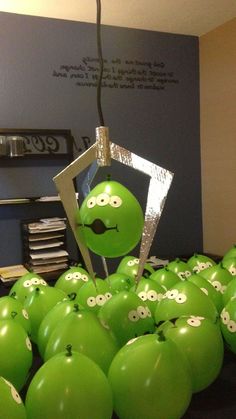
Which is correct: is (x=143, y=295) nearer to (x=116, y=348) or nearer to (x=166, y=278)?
(x=166, y=278)

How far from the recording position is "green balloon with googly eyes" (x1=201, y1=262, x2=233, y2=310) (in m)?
1.11

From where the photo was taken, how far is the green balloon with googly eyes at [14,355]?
29.5 inches

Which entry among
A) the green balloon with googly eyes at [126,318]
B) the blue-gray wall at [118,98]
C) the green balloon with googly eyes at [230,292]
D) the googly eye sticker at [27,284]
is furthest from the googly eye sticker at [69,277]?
the blue-gray wall at [118,98]

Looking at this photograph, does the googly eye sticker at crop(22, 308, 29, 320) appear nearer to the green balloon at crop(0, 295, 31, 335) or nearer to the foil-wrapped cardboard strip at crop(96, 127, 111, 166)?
the green balloon at crop(0, 295, 31, 335)

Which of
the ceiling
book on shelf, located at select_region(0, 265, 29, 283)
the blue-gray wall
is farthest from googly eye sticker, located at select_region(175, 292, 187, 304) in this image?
the ceiling

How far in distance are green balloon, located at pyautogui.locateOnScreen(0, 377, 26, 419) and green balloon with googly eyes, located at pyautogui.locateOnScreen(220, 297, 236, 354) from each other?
1.55 ft

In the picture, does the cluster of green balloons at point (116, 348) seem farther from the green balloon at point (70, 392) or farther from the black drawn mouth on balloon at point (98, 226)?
the black drawn mouth on balloon at point (98, 226)

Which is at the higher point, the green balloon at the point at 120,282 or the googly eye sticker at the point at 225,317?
the green balloon at the point at 120,282

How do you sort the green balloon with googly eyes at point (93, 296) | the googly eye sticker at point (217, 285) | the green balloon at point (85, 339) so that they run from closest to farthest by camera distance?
the green balloon at point (85, 339), the green balloon with googly eyes at point (93, 296), the googly eye sticker at point (217, 285)

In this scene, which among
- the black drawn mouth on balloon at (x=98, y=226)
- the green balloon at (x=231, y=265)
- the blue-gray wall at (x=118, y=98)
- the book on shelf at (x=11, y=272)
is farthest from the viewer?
the blue-gray wall at (x=118, y=98)

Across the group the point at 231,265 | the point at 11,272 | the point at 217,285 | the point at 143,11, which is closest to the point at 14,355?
the point at 217,285

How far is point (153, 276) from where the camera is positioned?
119 centimetres

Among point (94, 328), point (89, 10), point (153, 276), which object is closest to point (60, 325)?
Result: point (94, 328)

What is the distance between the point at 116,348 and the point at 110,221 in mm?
242
